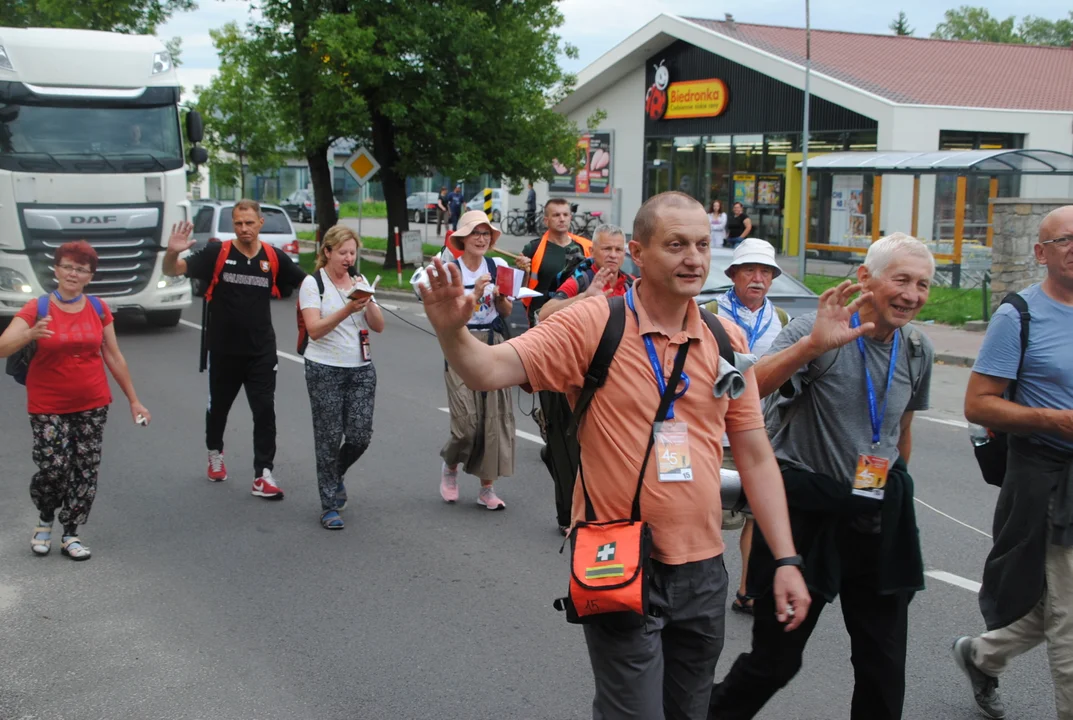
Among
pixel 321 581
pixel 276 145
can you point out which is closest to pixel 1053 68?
pixel 276 145

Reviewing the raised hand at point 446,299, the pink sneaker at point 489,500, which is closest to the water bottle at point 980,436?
the raised hand at point 446,299

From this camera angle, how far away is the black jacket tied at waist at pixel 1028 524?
391cm

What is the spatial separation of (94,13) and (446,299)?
32.7 meters

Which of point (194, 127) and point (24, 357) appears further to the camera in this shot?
point (194, 127)

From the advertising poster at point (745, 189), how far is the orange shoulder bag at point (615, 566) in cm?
3087

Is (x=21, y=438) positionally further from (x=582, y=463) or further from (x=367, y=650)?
(x=582, y=463)

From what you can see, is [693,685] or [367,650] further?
[367,650]

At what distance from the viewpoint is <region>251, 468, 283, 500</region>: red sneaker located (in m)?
7.57

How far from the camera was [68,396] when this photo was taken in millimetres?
6133

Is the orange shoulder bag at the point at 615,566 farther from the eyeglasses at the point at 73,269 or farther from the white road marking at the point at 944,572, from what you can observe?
the eyeglasses at the point at 73,269

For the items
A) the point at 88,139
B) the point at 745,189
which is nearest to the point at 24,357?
the point at 88,139

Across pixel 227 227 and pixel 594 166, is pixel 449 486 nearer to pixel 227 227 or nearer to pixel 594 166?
pixel 227 227

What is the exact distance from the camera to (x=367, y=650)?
5.03 meters

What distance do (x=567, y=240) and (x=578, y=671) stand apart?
380cm
